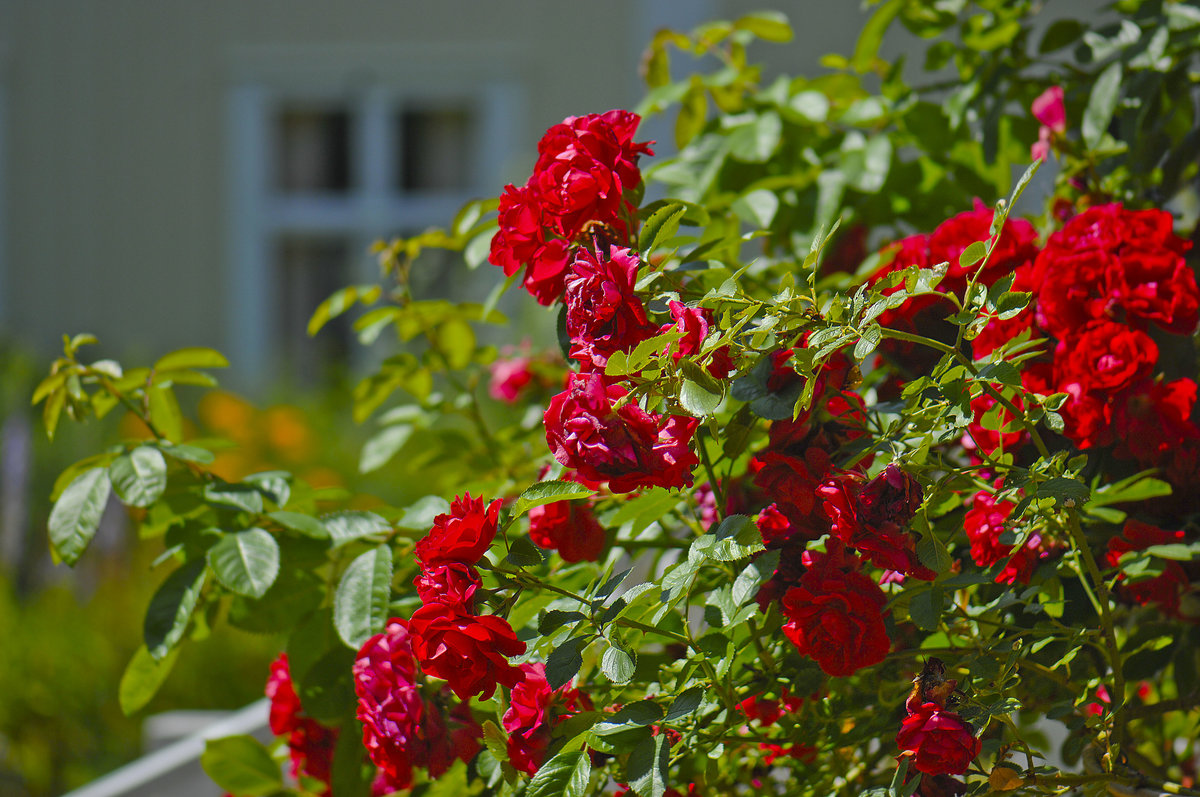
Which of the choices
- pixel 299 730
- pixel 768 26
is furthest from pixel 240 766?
pixel 768 26

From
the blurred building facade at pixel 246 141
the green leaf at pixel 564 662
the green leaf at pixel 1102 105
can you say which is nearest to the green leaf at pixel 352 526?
the green leaf at pixel 564 662

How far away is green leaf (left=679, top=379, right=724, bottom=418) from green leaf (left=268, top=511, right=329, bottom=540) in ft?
1.07

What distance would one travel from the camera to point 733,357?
53 centimetres

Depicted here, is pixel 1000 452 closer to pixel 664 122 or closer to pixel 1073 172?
pixel 1073 172

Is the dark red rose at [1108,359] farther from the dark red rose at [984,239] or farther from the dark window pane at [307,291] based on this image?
the dark window pane at [307,291]

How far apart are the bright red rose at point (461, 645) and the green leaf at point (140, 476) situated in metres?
0.27

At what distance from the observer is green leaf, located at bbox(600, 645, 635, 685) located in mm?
506

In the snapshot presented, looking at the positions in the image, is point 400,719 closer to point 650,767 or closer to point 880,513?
point 650,767

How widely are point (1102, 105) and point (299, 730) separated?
0.81 meters

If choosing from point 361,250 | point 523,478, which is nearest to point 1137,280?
point 523,478

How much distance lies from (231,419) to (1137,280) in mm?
3316

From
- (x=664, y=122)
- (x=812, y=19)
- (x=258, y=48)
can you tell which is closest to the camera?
(x=664, y=122)

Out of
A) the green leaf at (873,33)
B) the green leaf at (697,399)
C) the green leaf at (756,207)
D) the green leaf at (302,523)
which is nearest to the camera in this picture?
the green leaf at (697,399)

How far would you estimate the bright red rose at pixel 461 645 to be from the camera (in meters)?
0.52
